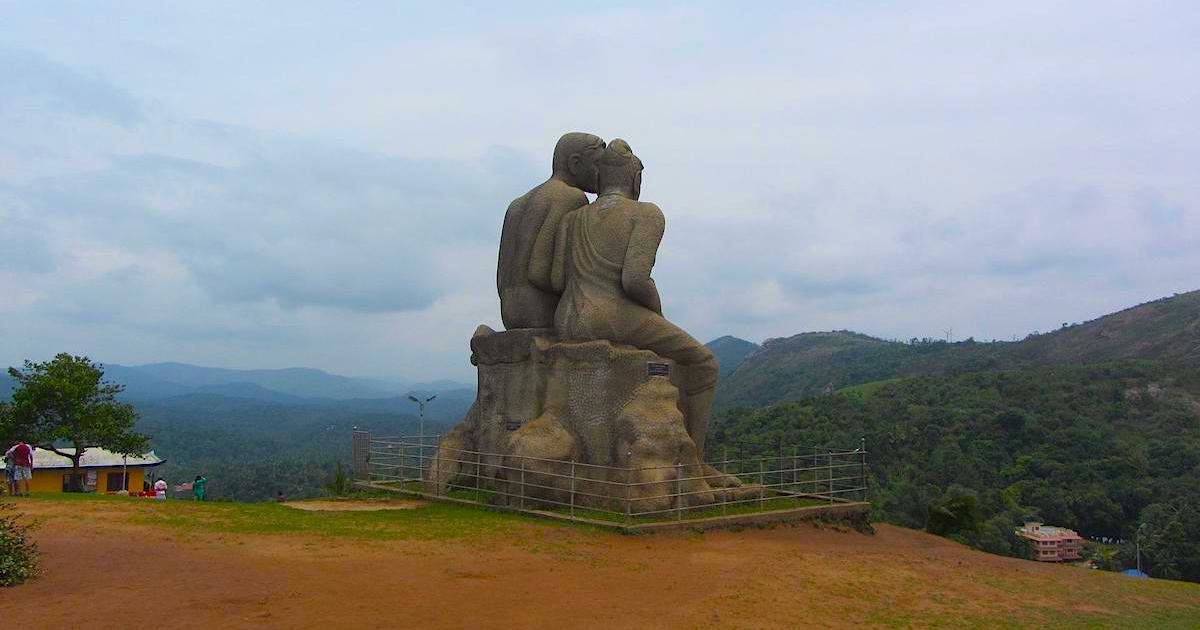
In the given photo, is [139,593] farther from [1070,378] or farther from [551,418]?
[1070,378]

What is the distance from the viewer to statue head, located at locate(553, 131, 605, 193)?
14648 millimetres

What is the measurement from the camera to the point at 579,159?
48.3 ft

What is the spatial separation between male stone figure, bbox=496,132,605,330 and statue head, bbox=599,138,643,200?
0.46 meters

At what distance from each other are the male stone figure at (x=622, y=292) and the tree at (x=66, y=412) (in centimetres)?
1296

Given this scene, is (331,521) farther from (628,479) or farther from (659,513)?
(659,513)

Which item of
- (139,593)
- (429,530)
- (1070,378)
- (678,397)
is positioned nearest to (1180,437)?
(1070,378)

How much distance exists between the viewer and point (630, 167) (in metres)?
14.2

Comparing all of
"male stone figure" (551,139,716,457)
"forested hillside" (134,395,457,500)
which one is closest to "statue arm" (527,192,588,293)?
"male stone figure" (551,139,716,457)

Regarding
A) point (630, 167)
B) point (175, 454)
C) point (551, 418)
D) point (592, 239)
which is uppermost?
point (630, 167)

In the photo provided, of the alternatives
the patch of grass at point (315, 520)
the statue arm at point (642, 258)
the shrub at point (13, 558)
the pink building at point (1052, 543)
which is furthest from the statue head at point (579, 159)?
the pink building at point (1052, 543)

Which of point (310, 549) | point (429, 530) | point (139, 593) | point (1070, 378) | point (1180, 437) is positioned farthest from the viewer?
point (1070, 378)

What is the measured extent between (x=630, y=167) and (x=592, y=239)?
150cm

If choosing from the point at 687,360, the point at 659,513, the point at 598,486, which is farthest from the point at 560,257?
the point at 659,513

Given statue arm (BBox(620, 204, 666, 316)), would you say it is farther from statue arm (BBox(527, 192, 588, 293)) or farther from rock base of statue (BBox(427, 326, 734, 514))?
statue arm (BBox(527, 192, 588, 293))
